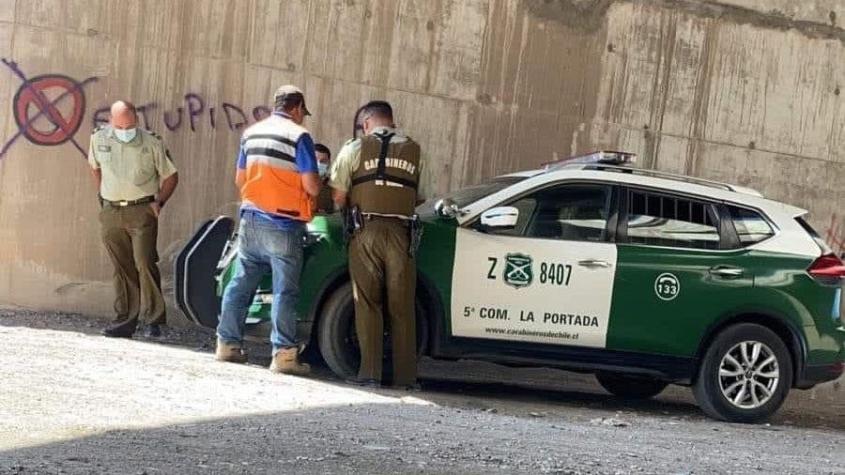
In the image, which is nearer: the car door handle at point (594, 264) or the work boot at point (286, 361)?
the work boot at point (286, 361)

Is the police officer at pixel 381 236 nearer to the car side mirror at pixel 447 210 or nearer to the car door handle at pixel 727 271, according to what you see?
the car side mirror at pixel 447 210

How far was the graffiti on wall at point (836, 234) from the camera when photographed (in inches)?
469

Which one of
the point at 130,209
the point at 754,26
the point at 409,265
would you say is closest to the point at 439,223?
the point at 409,265

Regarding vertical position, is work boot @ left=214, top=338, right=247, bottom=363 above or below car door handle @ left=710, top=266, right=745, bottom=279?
below

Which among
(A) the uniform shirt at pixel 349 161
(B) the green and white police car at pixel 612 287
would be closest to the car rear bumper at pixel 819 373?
(B) the green and white police car at pixel 612 287

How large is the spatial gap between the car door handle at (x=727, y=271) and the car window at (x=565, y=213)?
2.76 ft

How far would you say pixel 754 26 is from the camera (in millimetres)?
11633

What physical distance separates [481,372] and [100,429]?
195 inches

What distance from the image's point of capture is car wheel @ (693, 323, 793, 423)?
27.7 ft

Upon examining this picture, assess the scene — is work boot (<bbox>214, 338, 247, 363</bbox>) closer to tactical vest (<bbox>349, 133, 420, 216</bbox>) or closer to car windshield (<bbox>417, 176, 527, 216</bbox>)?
tactical vest (<bbox>349, 133, 420, 216</bbox>)

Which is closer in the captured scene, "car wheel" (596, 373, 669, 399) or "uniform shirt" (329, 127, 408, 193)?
"uniform shirt" (329, 127, 408, 193)

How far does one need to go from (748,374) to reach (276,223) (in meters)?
3.55

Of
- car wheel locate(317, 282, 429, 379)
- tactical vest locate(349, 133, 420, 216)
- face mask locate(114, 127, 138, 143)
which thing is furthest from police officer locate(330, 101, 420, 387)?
face mask locate(114, 127, 138, 143)

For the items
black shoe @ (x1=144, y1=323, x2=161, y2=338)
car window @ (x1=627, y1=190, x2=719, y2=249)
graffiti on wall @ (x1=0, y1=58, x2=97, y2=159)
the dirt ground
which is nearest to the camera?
the dirt ground
